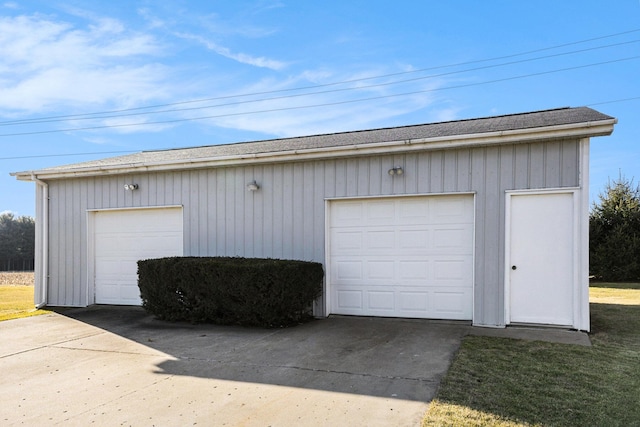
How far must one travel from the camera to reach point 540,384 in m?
4.09

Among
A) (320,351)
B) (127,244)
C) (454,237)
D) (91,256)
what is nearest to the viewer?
(320,351)

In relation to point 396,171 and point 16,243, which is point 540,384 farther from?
point 16,243

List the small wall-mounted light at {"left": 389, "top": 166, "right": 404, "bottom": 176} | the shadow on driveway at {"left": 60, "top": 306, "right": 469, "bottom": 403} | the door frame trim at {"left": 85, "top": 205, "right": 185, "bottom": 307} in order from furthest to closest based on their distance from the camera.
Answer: the door frame trim at {"left": 85, "top": 205, "right": 185, "bottom": 307} < the small wall-mounted light at {"left": 389, "top": 166, "right": 404, "bottom": 176} < the shadow on driveway at {"left": 60, "top": 306, "right": 469, "bottom": 403}

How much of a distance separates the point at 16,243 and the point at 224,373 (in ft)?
140

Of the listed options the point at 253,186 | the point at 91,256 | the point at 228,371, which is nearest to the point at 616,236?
the point at 253,186

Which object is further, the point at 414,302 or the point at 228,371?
the point at 414,302

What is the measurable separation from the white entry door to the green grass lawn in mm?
663

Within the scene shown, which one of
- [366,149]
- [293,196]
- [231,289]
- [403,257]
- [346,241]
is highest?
[366,149]

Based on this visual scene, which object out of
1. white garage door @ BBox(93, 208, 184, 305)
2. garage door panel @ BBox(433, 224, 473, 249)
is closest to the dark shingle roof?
white garage door @ BBox(93, 208, 184, 305)

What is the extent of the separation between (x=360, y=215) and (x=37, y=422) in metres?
5.37

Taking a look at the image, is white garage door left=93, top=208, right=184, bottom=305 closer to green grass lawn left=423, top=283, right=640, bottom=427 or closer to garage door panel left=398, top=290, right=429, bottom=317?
garage door panel left=398, top=290, right=429, bottom=317

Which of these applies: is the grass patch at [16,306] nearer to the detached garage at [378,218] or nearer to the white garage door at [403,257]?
the detached garage at [378,218]

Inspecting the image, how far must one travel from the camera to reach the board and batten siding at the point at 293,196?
22.1 feet

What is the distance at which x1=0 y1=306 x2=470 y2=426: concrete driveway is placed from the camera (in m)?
3.51
